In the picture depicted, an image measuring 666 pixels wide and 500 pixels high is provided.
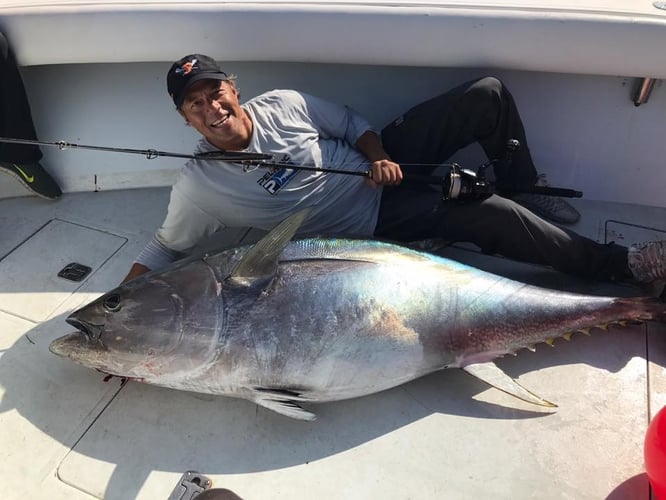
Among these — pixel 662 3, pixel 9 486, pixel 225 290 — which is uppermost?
pixel 662 3

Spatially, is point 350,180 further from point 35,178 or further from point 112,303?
point 35,178

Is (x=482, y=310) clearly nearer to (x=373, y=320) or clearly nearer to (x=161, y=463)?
(x=373, y=320)

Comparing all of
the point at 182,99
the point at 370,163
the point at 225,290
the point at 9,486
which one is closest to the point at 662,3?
the point at 370,163

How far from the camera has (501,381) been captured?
1810mm

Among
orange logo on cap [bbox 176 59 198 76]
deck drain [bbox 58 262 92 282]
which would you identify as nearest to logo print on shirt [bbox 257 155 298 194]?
orange logo on cap [bbox 176 59 198 76]

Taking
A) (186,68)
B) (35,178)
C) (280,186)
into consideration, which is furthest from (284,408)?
(35,178)

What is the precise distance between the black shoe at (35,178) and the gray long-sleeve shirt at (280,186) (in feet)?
3.01

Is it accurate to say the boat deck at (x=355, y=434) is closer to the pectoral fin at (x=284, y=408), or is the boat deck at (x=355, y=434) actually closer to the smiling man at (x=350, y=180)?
the pectoral fin at (x=284, y=408)

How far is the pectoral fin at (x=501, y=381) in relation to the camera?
1.78 meters

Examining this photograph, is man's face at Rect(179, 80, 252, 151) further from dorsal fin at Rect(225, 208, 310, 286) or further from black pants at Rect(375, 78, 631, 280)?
black pants at Rect(375, 78, 631, 280)

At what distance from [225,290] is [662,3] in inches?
84.4

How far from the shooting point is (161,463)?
1723 mm

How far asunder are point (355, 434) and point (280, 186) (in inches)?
37.6

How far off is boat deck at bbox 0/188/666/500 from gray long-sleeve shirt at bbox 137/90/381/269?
59 centimetres
